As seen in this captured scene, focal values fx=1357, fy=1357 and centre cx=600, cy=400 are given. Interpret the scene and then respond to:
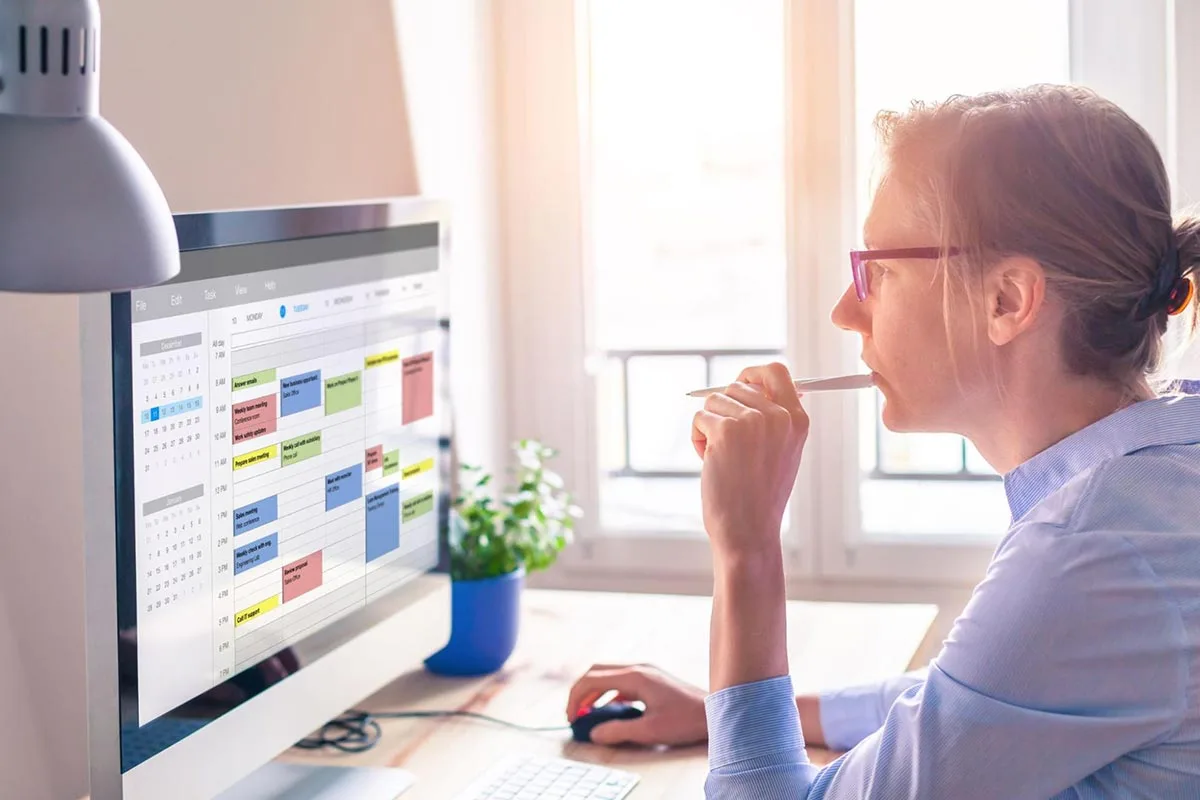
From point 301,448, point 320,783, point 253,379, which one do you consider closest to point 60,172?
point 253,379

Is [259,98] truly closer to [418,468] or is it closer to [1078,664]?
[418,468]

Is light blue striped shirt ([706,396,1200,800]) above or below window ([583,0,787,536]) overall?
below

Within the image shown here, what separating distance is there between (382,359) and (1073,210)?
705mm

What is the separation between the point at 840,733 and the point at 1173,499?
572 mm

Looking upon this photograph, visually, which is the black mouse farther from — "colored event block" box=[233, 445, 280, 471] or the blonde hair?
Result: the blonde hair

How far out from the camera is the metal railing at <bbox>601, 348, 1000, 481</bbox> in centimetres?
273

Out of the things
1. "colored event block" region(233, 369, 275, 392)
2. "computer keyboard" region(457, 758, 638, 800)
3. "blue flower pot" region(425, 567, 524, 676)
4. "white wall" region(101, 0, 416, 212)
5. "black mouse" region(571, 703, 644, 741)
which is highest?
"white wall" region(101, 0, 416, 212)

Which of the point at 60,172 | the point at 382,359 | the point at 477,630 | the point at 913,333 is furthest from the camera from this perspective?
the point at 477,630

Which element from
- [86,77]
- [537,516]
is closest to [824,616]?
[537,516]

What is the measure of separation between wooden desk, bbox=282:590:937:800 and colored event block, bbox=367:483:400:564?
0.69 feet

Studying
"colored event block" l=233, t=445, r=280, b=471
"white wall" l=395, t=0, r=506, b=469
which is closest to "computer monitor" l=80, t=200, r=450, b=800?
"colored event block" l=233, t=445, r=280, b=471

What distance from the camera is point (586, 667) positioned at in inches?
67.0

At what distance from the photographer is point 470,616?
1.66 m

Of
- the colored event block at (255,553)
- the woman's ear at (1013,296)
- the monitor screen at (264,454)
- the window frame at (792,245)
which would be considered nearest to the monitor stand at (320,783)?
the monitor screen at (264,454)
